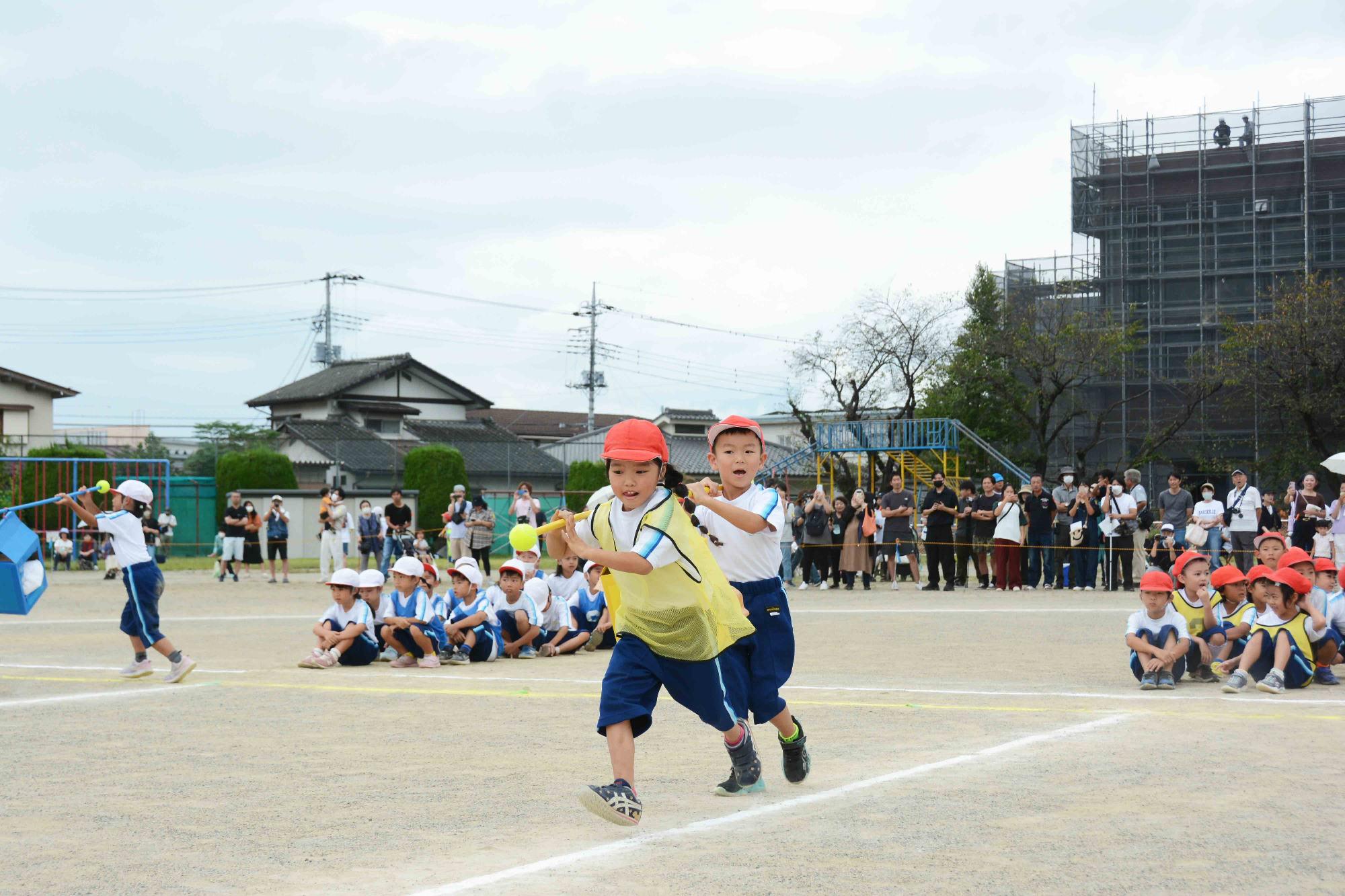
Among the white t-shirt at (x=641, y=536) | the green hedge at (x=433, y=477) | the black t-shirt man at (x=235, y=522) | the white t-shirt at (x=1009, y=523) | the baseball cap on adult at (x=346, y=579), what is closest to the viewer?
the white t-shirt at (x=641, y=536)

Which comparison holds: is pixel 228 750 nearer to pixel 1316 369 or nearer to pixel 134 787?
pixel 134 787

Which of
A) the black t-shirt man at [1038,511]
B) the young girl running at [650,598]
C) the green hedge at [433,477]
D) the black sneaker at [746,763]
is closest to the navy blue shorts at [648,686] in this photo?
the young girl running at [650,598]

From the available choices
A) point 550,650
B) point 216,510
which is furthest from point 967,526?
point 216,510

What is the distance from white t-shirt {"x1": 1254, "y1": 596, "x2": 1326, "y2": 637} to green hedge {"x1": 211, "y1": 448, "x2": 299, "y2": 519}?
109 ft

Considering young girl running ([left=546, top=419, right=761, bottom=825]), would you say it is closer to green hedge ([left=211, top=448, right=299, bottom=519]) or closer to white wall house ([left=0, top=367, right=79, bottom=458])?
green hedge ([left=211, top=448, right=299, bottom=519])

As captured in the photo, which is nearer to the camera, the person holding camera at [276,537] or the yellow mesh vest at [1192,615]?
the yellow mesh vest at [1192,615]

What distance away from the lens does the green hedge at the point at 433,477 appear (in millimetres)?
42844

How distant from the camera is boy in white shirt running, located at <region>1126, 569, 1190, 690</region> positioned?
10.5 metres

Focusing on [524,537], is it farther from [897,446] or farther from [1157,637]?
[897,446]

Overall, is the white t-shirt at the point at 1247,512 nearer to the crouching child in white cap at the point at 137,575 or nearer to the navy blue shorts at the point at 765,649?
the crouching child in white cap at the point at 137,575

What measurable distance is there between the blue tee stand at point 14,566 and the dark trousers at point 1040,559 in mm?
16560

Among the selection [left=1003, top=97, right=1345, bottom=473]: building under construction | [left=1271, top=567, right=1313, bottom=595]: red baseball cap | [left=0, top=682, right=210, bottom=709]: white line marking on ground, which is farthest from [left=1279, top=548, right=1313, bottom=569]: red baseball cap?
[left=1003, top=97, right=1345, bottom=473]: building under construction

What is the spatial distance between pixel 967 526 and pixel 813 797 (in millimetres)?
18438

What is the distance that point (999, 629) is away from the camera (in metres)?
16.4
